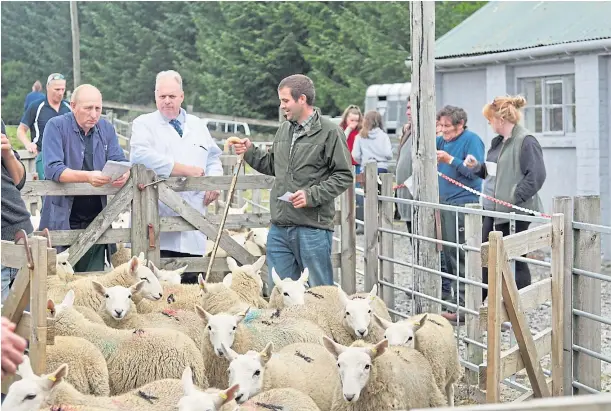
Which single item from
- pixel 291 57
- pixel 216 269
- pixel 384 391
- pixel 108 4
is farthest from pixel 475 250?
pixel 108 4

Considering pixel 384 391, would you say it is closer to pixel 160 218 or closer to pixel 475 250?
pixel 475 250

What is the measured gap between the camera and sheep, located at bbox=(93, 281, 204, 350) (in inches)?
257

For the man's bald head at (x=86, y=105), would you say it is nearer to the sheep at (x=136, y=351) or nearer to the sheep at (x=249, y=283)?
the sheep at (x=249, y=283)

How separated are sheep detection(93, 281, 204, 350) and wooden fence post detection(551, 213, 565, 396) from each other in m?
2.11

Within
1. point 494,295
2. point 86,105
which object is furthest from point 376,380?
point 86,105

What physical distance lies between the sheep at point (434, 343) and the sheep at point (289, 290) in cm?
80

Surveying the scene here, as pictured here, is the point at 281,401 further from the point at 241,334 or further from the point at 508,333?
the point at 508,333

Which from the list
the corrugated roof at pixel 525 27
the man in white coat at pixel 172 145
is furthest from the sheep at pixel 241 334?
the corrugated roof at pixel 525 27

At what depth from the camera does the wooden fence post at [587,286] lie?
6.04 metres

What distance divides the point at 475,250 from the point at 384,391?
1617mm

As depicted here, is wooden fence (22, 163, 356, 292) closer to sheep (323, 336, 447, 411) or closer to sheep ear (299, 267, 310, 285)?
sheep ear (299, 267, 310, 285)

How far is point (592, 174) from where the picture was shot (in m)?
13.4

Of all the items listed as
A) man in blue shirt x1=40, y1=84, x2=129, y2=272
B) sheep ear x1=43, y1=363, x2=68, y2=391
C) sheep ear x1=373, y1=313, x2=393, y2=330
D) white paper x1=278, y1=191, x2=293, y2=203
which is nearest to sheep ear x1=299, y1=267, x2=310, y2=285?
white paper x1=278, y1=191, x2=293, y2=203

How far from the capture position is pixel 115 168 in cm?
765
